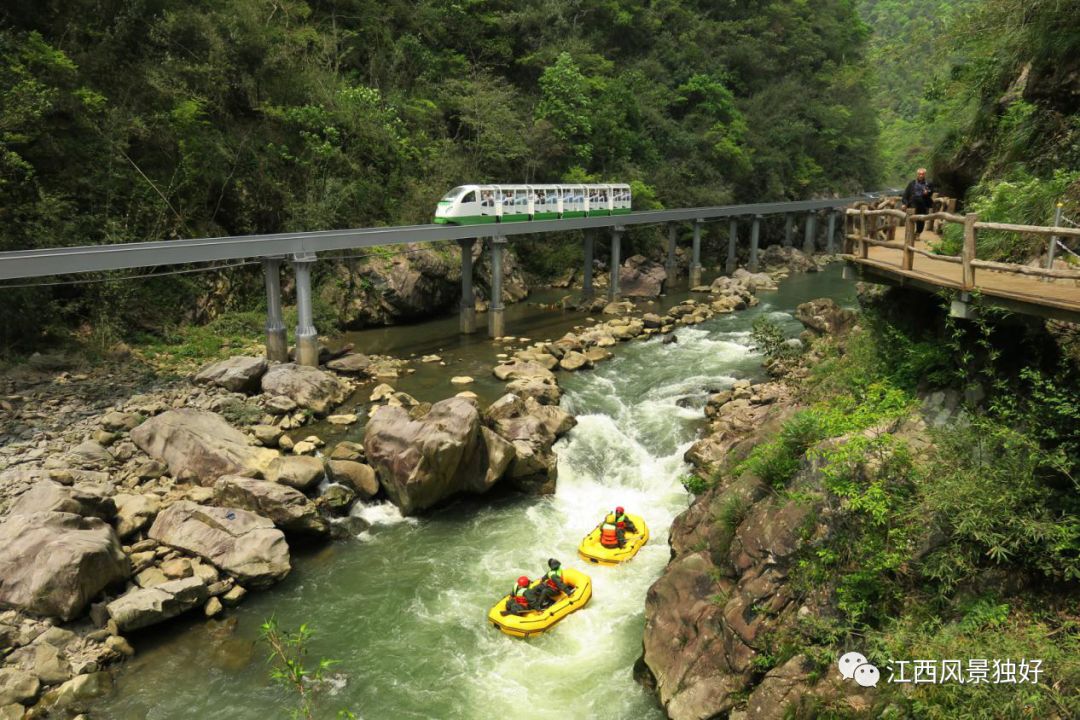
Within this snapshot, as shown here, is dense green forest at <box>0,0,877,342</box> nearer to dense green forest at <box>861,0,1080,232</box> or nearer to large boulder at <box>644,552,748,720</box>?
large boulder at <box>644,552,748,720</box>

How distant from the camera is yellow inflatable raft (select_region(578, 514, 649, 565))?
11328 millimetres

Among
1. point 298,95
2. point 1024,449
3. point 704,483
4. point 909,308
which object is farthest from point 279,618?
point 298,95

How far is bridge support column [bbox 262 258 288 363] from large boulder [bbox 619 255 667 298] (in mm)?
17626

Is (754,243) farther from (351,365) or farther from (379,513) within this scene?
(379,513)

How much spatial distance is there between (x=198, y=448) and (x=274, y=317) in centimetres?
670

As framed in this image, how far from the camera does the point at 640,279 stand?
33.0 metres

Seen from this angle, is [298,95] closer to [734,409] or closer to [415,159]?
[415,159]

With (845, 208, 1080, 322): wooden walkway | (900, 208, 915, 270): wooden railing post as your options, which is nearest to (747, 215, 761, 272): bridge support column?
(845, 208, 1080, 322): wooden walkway

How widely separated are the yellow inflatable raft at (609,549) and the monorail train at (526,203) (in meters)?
14.9

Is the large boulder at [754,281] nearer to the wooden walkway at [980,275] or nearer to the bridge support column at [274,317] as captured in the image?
the bridge support column at [274,317]

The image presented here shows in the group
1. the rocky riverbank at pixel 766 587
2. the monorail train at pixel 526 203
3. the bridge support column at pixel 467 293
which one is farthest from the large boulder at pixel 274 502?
the monorail train at pixel 526 203

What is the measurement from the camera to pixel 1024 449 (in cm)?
663

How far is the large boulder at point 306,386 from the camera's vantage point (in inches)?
650

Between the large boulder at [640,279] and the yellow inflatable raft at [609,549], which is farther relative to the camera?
the large boulder at [640,279]
